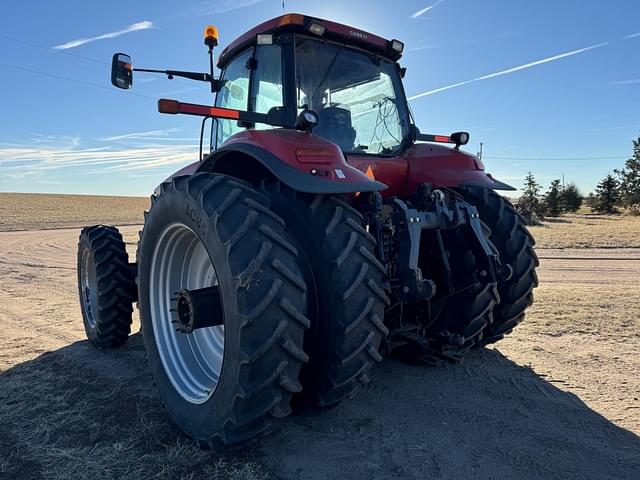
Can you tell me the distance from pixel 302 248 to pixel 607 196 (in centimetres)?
4272

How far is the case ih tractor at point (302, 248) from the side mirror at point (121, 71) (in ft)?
0.06

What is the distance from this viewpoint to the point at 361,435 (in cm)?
275

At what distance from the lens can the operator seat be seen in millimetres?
3402

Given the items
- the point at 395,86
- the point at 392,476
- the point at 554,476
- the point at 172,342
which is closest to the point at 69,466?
the point at 172,342

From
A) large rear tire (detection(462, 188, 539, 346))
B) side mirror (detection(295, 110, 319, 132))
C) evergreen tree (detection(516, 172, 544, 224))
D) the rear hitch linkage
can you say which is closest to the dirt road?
large rear tire (detection(462, 188, 539, 346))

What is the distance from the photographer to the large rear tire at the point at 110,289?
4.26 metres

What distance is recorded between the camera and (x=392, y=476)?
7.66 ft

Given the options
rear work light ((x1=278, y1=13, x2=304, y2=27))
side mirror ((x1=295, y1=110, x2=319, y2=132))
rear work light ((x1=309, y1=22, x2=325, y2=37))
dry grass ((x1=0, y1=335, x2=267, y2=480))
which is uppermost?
rear work light ((x1=278, y1=13, x2=304, y2=27))

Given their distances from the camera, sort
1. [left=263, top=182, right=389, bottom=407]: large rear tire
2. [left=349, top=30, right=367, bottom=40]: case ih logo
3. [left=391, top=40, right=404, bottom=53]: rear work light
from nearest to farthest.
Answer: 1. [left=263, top=182, right=389, bottom=407]: large rear tire
2. [left=349, top=30, right=367, bottom=40]: case ih logo
3. [left=391, top=40, right=404, bottom=53]: rear work light

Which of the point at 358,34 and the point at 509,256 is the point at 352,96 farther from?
the point at 509,256

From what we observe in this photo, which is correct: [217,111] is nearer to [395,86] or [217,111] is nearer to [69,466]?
[395,86]

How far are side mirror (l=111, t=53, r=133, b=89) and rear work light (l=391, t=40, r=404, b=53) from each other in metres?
2.18

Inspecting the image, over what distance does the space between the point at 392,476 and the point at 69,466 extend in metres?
1.73

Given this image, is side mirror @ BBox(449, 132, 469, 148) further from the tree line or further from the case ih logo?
the tree line
